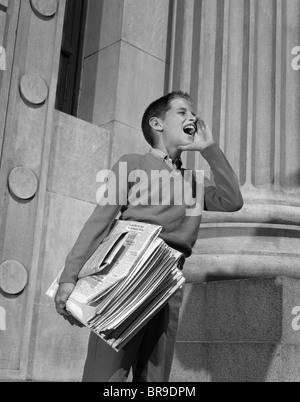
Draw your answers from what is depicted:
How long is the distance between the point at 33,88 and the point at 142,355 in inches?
121

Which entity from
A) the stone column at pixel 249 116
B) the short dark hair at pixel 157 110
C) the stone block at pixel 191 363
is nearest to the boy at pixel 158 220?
the short dark hair at pixel 157 110

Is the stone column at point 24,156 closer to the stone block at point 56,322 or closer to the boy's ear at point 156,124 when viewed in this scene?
the stone block at point 56,322

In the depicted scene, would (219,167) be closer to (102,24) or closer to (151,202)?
(151,202)

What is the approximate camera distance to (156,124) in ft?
11.8

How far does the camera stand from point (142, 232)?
297 cm

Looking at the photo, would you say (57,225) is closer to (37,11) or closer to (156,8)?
(37,11)

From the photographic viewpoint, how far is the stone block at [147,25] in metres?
6.44

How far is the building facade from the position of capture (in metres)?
4.75

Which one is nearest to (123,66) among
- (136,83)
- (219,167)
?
(136,83)

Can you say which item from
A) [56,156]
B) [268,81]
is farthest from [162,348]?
[268,81]

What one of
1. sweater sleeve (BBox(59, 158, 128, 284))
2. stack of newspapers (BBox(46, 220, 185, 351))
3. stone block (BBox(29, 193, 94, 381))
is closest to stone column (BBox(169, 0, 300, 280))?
stone block (BBox(29, 193, 94, 381))

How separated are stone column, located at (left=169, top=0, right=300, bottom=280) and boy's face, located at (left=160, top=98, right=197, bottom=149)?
1.93 metres

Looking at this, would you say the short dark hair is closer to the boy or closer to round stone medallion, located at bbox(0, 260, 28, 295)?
the boy
